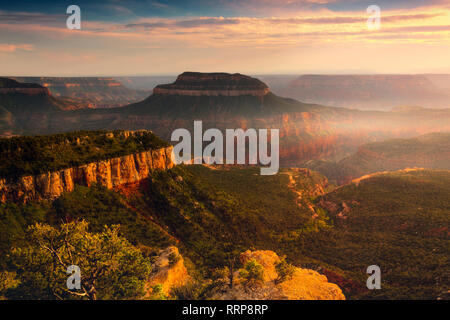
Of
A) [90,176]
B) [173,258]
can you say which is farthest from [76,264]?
[90,176]

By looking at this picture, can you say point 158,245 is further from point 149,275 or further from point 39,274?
point 39,274

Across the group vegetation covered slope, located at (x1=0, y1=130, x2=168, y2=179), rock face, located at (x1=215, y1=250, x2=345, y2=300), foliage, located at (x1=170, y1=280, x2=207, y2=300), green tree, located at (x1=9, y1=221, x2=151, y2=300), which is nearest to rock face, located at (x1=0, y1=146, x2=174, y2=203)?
vegetation covered slope, located at (x1=0, y1=130, x2=168, y2=179)

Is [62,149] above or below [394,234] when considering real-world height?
above

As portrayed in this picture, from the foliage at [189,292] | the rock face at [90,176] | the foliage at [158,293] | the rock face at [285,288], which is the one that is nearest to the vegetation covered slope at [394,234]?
the rock face at [285,288]

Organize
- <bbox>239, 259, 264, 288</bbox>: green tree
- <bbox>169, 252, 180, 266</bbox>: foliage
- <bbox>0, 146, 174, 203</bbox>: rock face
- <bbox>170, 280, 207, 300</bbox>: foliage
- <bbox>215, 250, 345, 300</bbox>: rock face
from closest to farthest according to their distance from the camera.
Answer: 1. <bbox>215, 250, 345, 300</bbox>: rock face
2. <bbox>170, 280, 207, 300</bbox>: foliage
3. <bbox>239, 259, 264, 288</bbox>: green tree
4. <bbox>169, 252, 180, 266</bbox>: foliage
5. <bbox>0, 146, 174, 203</bbox>: rock face

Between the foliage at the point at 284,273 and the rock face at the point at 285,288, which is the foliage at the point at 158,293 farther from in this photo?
the foliage at the point at 284,273

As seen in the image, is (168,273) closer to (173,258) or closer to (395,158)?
(173,258)

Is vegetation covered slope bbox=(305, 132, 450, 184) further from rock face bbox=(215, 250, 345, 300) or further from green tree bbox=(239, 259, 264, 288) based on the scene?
green tree bbox=(239, 259, 264, 288)
